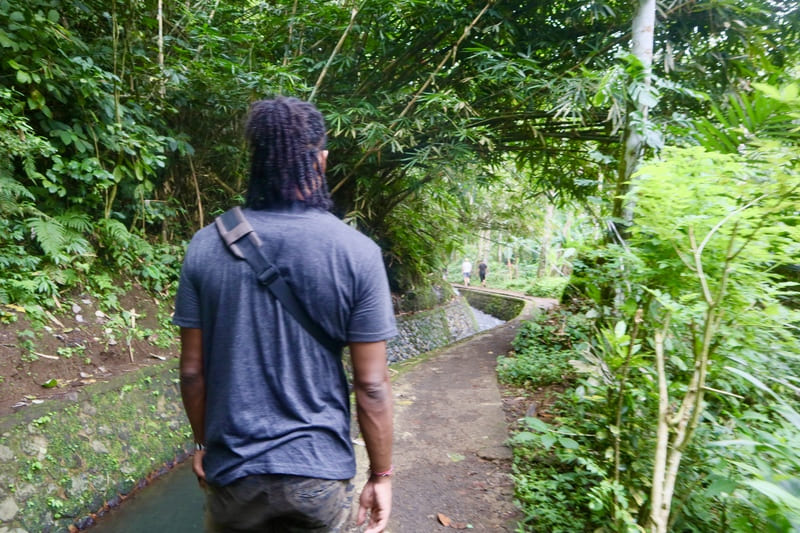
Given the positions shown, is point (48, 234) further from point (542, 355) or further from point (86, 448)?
point (542, 355)

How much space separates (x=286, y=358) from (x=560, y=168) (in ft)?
20.0

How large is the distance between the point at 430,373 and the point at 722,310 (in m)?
4.15

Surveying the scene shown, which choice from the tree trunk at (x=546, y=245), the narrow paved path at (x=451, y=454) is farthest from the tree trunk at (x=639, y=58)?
the narrow paved path at (x=451, y=454)

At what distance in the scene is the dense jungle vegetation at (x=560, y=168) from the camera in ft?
5.58

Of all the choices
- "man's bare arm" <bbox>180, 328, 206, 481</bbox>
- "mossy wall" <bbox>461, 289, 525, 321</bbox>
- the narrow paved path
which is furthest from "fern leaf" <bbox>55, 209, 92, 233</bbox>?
"mossy wall" <bbox>461, 289, 525, 321</bbox>

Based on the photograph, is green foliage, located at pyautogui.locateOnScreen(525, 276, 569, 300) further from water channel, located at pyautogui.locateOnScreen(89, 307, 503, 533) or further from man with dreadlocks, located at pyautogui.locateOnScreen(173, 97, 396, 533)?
man with dreadlocks, located at pyautogui.locateOnScreen(173, 97, 396, 533)

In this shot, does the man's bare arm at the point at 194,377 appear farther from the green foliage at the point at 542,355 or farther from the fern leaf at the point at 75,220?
the fern leaf at the point at 75,220

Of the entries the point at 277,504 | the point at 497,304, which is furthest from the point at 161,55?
the point at 497,304

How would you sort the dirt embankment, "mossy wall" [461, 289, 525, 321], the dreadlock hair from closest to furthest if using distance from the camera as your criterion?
the dreadlock hair → the dirt embankment → "mossy wall" [461, 289, 525, 321]

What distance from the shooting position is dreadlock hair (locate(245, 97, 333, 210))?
3.86 feet

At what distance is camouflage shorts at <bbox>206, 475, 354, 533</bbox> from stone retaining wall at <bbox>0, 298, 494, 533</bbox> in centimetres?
A: 231

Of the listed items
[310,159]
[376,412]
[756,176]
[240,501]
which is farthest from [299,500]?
[756,176]

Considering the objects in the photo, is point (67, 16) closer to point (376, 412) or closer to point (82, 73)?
point (82, 73)

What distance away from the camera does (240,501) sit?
1.07 metres
